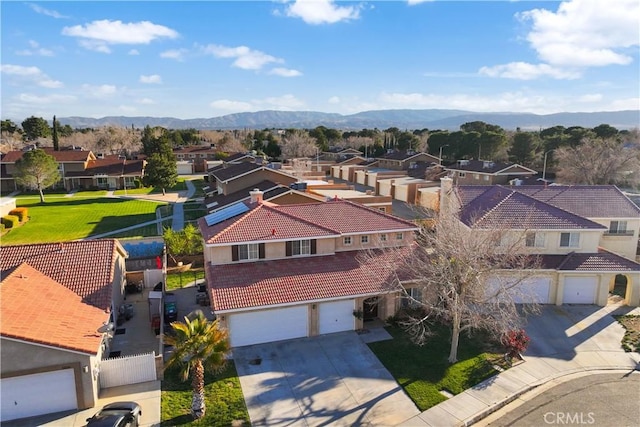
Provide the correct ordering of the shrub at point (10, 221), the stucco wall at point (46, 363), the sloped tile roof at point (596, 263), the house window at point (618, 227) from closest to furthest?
1. the stucco wall at point (46, 363)
2. the sloped tile roof at point (596, 263)
3. the house window at point (618, 227)
4. the shrub at point (10, 221)

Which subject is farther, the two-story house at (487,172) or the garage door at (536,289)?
the two-story house at (487,172)

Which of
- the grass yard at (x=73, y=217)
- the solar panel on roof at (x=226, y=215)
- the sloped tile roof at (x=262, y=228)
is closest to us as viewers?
the sloped tile roof at (x=262, y=228)

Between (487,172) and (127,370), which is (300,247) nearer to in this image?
(127,370)

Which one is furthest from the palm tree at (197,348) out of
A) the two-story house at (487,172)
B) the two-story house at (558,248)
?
the two-story house at (487,172)

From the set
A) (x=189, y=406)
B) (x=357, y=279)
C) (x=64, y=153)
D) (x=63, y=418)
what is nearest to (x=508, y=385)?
(x=357, y=279)

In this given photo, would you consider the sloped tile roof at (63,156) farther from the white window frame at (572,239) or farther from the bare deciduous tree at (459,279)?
the white window frame at (572,239)

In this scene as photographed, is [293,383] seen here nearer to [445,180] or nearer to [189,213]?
[445,180]

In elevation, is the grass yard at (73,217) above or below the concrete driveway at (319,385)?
above
